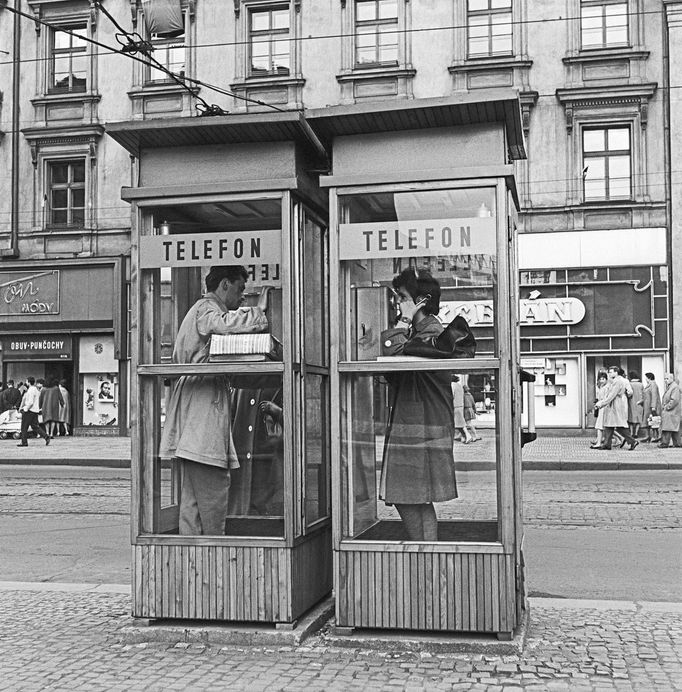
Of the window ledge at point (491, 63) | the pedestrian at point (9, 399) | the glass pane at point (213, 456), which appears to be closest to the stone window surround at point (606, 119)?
the window ledge at point (491, 63)

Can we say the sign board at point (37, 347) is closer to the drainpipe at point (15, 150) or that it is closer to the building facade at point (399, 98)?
the building facade at point (399, 98)

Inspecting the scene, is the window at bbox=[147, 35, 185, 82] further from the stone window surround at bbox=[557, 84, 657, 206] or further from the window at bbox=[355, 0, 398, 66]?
the stone window surround at bbox=[557, 84, 657, 206]

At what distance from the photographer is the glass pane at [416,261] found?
5316 mm

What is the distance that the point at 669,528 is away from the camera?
1027 cm

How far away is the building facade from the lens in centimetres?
2420

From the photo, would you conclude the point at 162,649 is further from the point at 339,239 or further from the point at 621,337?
the point at 621,337

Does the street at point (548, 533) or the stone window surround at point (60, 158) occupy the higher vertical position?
the stone window surround at point (60, 158)

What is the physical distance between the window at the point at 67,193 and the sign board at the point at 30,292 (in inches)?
59.1

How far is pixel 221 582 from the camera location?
536 centimetres

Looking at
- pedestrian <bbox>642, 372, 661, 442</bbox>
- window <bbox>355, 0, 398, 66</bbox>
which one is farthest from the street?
window <bbox>355, 0, 398, 66</bbox>

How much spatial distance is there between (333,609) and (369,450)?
3.16 feet

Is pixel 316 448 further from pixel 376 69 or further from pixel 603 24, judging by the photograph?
pixel 603 24

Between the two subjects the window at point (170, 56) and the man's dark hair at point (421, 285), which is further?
the window at point (170, 56)

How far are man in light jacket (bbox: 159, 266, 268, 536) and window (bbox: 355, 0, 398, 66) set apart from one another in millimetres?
20940
